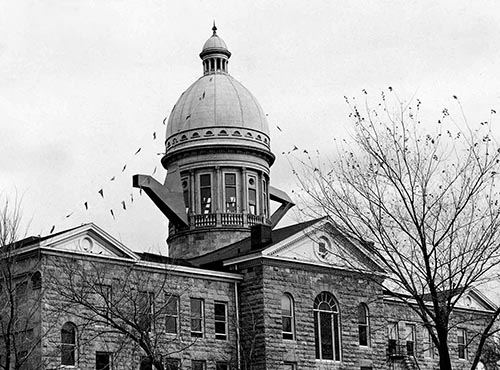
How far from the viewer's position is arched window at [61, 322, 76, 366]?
160 feet

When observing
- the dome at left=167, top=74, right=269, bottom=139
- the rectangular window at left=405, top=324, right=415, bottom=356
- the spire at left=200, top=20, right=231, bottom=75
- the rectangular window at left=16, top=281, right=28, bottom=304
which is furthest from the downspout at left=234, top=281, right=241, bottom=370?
the spire at left=200, top=20, right=231, bottom=75

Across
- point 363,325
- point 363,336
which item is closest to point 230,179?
point 363,325

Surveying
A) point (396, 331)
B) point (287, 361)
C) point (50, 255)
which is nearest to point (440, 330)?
point (50, 255)

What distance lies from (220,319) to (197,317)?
Result: 5.65ft

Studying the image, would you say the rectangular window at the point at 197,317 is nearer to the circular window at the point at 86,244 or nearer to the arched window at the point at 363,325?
the circular window at the point at 86,244

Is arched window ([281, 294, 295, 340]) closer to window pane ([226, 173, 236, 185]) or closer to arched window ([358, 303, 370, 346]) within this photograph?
arched window ([358, 303, 370, 346])

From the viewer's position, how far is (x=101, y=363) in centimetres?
5034

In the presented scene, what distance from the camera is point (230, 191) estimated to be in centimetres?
6825

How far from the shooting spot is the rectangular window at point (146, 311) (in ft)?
131

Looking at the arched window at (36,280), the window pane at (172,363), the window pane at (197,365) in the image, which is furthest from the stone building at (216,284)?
the window pane at (197,365)

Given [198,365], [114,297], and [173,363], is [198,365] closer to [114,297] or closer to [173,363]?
[173,363]

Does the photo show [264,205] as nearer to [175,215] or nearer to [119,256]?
[175,215]

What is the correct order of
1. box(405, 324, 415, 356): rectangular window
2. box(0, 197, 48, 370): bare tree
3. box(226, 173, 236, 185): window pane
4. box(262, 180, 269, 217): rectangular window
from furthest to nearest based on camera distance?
box(262, 180, 269, 217): rectangular window
box(226, 173, 236, 185): window pane
box(405, 324, 415, 356): rectangular window
box(0, 197, 48, 370): bare tree

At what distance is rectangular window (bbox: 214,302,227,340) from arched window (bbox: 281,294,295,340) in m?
2.92
